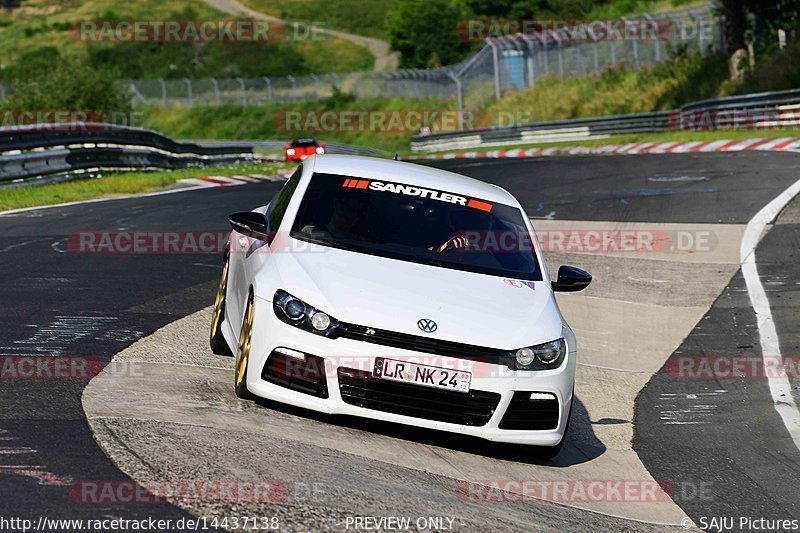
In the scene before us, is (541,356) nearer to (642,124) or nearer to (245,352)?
(245,352)

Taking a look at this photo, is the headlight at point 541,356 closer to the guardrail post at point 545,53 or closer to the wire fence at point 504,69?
the wire fence at point 504,69

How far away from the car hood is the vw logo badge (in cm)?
2

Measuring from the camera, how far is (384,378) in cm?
620

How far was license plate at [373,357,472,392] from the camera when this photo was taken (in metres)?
6.19

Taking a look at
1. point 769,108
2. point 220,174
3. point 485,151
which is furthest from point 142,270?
point 485,151

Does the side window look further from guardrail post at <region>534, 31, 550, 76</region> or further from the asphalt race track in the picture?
guardrail post at <region>534, 31, 550, 76</region>

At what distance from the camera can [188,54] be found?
9719 centimetres

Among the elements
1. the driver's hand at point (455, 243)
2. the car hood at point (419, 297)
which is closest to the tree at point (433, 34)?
the driver's hand at point (455, 243)

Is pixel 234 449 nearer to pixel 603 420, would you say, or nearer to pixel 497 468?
pixel 497 468

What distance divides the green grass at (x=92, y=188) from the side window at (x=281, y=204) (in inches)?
415

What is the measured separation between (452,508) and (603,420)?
2925 mm

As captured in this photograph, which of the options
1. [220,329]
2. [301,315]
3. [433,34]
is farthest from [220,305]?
[433,34]

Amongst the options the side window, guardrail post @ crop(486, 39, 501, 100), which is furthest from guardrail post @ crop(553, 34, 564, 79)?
the side window

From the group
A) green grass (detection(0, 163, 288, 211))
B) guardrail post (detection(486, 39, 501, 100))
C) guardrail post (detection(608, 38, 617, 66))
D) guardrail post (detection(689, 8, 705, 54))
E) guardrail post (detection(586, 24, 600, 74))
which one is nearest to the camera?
green grass (detection(0, 163, 288, 211))
